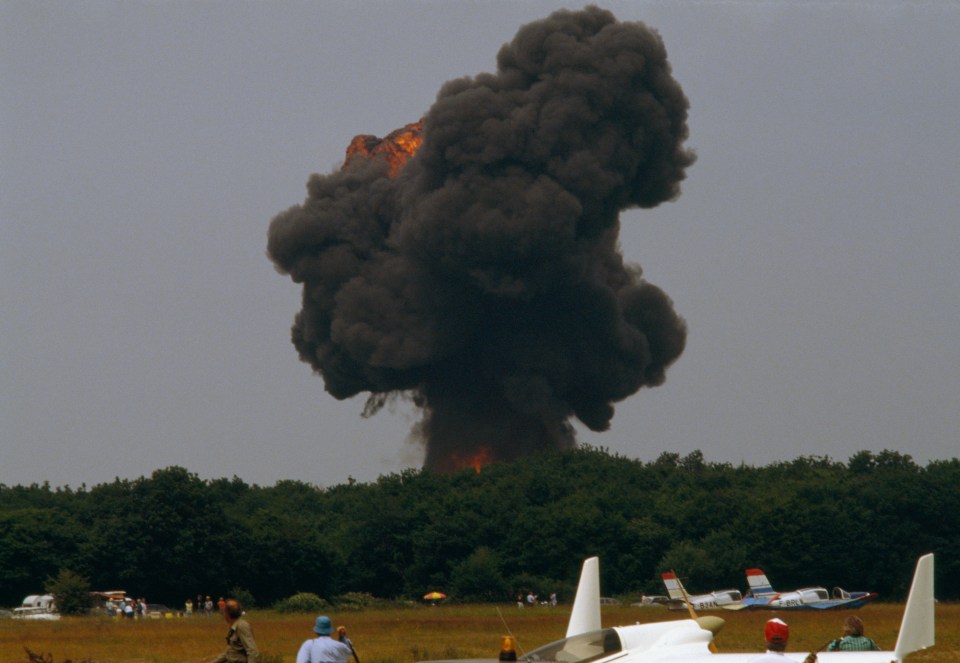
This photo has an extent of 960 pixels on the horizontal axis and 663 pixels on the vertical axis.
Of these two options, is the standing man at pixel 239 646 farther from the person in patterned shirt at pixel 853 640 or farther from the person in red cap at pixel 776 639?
the person in patterned shirt at pixel 853 640

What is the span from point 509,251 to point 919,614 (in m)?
84.0

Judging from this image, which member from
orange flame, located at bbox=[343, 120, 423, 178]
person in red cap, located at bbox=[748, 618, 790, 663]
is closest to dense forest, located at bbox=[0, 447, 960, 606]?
orange flame, located at bbox=[343, 120, 423, 178]

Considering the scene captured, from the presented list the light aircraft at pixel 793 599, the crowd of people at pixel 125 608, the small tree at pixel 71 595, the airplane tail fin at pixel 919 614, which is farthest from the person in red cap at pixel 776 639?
the light aircraft at pixel 793 599

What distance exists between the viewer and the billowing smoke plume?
324 feet

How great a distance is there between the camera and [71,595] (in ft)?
190

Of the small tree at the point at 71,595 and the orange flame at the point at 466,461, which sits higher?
the orange flame at the point at 466,461

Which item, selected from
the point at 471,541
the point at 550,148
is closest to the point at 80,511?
the point at 471,541

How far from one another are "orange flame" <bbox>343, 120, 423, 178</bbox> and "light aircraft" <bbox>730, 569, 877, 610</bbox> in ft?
198

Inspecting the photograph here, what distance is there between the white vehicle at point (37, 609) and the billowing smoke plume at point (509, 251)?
43.5 metres

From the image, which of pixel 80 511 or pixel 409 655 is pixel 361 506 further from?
pixel 409 655

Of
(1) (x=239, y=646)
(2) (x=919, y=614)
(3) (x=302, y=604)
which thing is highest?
(3) (x=302, y=604)

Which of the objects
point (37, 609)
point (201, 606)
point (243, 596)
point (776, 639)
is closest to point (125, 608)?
point (37, 609)

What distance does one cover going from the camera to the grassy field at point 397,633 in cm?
3322

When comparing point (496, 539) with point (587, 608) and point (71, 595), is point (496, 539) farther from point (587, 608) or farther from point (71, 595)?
point (587, 608)
